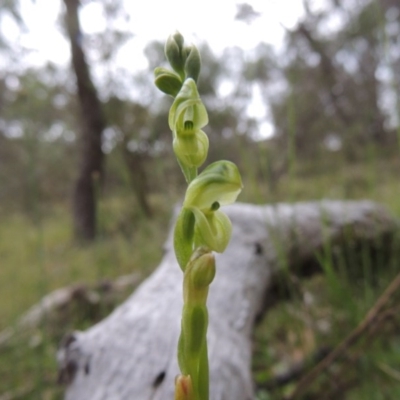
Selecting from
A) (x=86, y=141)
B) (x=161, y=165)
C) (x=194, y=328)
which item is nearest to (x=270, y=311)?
(x=161, y=165)

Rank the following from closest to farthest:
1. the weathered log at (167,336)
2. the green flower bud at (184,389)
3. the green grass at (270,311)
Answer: the green flower bud at (184,389) < the weathered log at (167,336) < the green grass at (270,311)

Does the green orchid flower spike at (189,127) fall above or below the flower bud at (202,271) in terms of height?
above

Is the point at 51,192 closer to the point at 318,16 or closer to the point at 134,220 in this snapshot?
the point at 134,220

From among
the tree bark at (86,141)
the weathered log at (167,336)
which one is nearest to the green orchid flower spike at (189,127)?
the weathered log at (167,336)

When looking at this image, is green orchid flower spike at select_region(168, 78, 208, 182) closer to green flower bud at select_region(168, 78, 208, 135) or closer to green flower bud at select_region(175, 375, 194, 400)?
green flower bud at select_region(168, 78, 208, 135)

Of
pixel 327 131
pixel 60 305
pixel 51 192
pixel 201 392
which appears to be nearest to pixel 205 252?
pixel 201 392

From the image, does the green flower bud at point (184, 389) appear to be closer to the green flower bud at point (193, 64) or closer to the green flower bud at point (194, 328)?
the green flower bud at point (194, 328)
